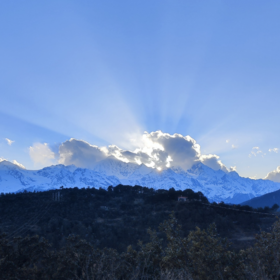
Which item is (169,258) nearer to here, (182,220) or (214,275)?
(214,275)

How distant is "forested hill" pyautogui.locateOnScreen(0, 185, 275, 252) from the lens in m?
31.6

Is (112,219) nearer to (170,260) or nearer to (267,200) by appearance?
(170,260)

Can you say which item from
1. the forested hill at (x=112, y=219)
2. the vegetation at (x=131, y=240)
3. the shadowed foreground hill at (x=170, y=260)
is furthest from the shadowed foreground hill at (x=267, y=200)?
the shadowed foreground hill at (x=170, y=260)

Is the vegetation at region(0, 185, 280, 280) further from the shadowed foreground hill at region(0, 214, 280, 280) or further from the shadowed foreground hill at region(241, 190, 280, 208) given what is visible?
the shadowed foreground hill at region(241, 190, 280, 208)

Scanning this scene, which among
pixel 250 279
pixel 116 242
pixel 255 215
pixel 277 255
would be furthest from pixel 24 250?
pixel 255 215

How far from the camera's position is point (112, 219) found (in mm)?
41688

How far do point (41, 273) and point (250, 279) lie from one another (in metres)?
10.6

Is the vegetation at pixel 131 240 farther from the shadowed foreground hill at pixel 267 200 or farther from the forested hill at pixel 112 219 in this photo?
the shadowed foreground hill at pixel 267 200

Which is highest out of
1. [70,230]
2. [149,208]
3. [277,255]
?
Answer: [149,208]

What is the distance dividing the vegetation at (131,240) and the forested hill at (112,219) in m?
0.15

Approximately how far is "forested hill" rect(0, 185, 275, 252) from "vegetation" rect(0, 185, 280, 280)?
0.15 m

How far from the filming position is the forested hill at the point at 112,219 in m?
31.6

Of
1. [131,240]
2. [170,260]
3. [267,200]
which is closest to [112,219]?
[131,240]

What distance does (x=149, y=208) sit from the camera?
47750 mm
